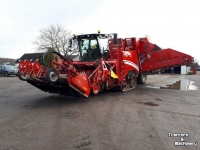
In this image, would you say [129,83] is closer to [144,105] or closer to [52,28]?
[144,105]

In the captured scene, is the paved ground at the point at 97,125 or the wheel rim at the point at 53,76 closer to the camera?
the paved ground at the point at 97,125

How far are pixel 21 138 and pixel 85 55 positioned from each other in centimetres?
642

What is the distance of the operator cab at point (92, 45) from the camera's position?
959cm

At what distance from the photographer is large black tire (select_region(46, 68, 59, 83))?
6.27 metres

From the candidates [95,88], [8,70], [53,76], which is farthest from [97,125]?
[8,70]

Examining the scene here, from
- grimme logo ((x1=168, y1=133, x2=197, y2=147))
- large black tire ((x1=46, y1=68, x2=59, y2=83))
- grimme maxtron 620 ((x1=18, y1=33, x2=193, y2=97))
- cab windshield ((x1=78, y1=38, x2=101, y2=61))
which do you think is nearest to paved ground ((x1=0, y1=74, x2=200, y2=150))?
grimme logo ((x1=168, y1=133, x2=197, y2=147))

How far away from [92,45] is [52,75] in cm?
384

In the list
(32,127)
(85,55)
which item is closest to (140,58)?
(85,55)

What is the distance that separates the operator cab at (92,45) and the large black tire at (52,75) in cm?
352

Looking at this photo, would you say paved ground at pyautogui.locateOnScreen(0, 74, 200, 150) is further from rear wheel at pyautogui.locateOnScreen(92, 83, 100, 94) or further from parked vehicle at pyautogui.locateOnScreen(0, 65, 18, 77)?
parked vehicle at pyautogui.locateOnScreen(0, 65, 18, 77)

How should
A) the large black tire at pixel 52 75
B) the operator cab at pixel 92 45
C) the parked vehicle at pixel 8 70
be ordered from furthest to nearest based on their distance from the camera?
the parked vehicle at pixel 8 70 < the operator cab at pixel 92 45 < the large black tire at pixel 52 75

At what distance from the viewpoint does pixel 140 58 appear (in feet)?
38.8

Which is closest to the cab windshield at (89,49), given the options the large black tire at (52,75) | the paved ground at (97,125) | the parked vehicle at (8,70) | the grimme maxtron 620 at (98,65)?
the grimme maxtron 620 at (98,65)

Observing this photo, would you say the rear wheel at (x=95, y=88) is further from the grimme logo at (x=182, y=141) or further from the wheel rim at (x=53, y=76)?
the grimme logo at (x=182, y=141)
